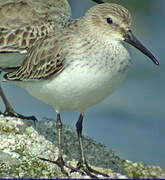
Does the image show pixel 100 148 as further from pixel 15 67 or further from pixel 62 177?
pixel 15 67

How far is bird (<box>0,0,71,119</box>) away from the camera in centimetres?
796

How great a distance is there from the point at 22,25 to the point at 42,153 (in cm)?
222

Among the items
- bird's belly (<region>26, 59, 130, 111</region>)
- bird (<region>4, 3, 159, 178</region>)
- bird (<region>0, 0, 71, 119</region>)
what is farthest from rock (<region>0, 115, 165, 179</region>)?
bird's belly (<region>26, 59, 130, 111</region>)

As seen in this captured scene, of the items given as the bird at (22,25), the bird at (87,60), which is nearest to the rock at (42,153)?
the bird at (87,60)

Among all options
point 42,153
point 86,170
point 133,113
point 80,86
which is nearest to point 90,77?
point 80,86

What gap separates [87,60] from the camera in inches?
241

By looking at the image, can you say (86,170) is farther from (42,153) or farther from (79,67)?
(79,67)

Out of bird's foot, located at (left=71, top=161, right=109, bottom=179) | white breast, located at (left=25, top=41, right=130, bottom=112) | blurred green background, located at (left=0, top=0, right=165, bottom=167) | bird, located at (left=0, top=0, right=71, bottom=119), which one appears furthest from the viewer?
blurred green background, located at (left=0, top=0, right=165, bottom=167)

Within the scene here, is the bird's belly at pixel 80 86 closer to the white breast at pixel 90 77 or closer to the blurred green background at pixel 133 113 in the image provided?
the white breast at pixel 90 77

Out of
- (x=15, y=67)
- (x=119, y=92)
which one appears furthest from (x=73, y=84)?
(x=119, y=92)

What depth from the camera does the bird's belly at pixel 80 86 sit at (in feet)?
20.1

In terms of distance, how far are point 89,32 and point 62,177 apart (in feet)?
6.01

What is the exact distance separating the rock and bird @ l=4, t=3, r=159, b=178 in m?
0.25

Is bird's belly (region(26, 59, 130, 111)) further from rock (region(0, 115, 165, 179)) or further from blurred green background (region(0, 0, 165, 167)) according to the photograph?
blurred green background (region(0, 0, 165, 167))
